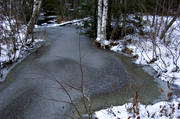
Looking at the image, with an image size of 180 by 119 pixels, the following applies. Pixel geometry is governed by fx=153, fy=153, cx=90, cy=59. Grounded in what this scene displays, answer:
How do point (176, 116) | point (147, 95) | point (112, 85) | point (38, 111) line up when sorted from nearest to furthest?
point (176, 116)
point (38, 111)
point (147, 95)
point (112, 85)

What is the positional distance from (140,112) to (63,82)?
2.49 m

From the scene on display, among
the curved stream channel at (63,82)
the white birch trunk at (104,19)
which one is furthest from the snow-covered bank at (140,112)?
the white birch trunk at (104,19)

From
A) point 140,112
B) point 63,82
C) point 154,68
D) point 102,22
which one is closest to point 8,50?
point 63,82

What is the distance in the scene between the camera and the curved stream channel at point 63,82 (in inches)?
148

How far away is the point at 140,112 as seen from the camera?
11.1 feet

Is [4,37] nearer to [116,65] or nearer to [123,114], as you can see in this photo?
[116,65]

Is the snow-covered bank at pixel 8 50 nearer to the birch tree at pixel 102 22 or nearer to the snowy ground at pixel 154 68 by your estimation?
the birch tree at pixel 102 22

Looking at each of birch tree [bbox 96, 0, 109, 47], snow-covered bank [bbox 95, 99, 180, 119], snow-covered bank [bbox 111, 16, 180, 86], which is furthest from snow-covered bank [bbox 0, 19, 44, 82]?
snow-covered bank [bbox 111, 16, 180, 86]

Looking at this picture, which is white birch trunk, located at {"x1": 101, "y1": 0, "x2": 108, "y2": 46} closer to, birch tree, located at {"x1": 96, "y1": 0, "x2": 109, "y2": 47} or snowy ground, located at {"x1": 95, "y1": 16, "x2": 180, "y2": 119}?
birch tree, located at {"x1": 96, "y1": 0, "x2": 109, "y2": 47}

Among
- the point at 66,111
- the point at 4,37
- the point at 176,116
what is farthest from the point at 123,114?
the point at 4,37

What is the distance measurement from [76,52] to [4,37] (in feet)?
10.1

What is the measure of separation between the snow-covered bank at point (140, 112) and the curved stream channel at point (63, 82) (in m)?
0.33

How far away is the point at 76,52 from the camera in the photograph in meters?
7.34

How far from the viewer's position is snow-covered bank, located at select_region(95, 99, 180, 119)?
315cm
